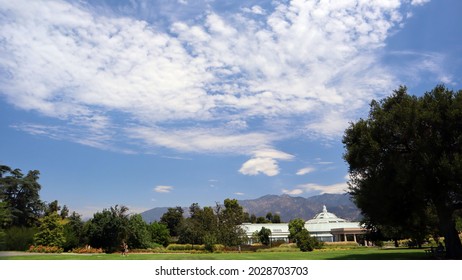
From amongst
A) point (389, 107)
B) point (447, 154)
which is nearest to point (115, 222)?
point (389, 107)

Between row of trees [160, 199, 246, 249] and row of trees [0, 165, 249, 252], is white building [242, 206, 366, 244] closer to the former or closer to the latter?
row of trees [160, 199, 246, 249]

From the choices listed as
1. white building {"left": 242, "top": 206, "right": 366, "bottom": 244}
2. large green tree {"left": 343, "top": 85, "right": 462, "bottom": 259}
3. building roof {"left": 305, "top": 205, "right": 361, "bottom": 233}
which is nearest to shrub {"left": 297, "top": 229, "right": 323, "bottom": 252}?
large green tree {"left": 343, "top": 85, "right": 462, "bottom": 259}

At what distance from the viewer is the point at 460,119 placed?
26.0 m

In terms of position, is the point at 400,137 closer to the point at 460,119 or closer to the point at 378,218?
the point at 460,119

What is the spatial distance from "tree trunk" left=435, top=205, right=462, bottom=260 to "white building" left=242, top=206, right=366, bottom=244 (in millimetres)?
59900

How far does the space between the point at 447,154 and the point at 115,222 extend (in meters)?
38.3

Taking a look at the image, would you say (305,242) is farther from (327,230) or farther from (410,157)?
(327,230)

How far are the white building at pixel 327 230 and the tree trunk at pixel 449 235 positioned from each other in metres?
59.9

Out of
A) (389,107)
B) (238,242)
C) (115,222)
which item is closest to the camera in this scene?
(389,107)

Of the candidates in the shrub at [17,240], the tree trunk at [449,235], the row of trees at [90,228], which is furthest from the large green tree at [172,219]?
the tree trunk at [449,235]

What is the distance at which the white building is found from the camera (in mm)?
90750

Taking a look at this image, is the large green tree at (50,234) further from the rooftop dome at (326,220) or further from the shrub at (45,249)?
the rooftop dome at (326,220)

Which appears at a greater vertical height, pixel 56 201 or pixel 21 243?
pixel 56 201

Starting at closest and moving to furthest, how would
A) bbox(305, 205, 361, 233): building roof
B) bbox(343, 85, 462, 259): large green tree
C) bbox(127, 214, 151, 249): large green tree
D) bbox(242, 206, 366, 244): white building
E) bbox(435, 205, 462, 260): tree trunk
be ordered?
1. bbox(343, 85, 462, 259): large green tree
2. bbox(435, 205, 462, 260): tree trunk
3. bbox(127, 214, 151, 249): large green tree
4. bbox(242, 206, 366, 244): white building
5. bbox(305, 205, 361, 233): building roof
